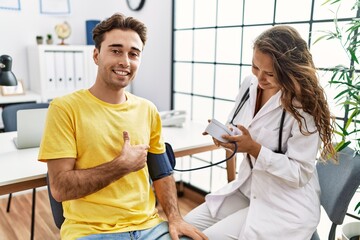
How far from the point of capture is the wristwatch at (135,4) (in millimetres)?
3299

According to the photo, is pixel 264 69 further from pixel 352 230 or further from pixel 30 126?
pixel 30 126

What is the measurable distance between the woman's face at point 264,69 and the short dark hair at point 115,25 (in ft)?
1.63

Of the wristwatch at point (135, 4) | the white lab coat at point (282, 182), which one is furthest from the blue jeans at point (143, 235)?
the wristwatch at point (135, 4)

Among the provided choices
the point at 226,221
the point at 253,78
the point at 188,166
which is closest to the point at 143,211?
the point at 226,221

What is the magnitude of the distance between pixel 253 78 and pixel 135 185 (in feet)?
2.42

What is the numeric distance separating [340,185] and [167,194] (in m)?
0.73

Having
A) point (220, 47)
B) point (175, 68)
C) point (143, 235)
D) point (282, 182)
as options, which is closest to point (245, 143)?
point (282, 182)

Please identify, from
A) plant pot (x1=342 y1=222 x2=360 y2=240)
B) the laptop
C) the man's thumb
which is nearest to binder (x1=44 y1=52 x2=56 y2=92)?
the laptop

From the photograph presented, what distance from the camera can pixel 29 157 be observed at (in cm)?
171

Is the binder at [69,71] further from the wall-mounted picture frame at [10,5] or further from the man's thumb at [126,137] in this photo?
the man's thumb at [126,137]

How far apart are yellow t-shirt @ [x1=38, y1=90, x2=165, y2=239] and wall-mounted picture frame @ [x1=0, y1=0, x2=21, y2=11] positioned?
245cm

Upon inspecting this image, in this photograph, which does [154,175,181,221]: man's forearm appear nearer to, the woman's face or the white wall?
the woman's face

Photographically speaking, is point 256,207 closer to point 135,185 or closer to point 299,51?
point 135,185

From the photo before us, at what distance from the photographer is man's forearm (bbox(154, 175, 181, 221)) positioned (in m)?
1.46
